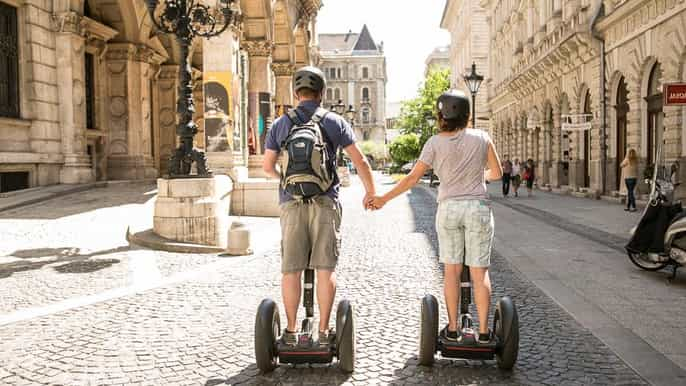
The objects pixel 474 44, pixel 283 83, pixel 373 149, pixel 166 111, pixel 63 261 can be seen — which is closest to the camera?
pixel 63 261

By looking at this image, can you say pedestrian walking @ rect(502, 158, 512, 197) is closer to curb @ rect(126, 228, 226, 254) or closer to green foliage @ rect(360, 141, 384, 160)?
curb @ rect(126, 228, 226, 254)

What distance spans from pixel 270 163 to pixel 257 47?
18732mm

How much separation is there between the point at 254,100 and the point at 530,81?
15.7 metres

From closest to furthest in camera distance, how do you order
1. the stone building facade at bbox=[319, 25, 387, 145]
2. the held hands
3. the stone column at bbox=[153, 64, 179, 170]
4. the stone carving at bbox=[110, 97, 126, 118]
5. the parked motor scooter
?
the held hands
the parked motor scooter
the stone carving at bbox=[110, 97, 126, 118]
the stone column at bbox=[153, 64, 179, 170]
the stone building facade at bbox=[319, 25, 387, 145]

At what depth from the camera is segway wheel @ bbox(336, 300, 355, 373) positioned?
390 cm

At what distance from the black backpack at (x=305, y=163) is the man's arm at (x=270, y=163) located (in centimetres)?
18

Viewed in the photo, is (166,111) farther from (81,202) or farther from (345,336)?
(345,336)

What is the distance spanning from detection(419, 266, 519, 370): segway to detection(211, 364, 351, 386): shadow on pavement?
0.56m

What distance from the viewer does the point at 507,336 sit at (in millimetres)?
3918

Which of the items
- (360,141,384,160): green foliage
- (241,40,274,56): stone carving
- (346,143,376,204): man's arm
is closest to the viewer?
(346,143,376,204): man's arm

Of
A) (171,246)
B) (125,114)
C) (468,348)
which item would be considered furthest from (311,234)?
(125,114)

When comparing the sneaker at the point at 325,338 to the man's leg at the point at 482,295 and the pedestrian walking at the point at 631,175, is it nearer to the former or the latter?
the man's leg at the point at 482,295

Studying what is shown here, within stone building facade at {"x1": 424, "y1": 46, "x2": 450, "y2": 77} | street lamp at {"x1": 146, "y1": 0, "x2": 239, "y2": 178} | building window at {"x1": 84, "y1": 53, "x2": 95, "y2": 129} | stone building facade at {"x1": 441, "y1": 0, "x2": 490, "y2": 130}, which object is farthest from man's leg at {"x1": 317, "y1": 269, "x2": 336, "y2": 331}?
stone building facade at {"x1": 424, "y1": 46, "x2": 450, "y2": 77}

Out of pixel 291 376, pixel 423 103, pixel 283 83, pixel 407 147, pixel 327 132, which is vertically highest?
pixel 423 103
